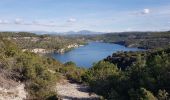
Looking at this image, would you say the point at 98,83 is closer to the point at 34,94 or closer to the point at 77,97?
the point at 34,94

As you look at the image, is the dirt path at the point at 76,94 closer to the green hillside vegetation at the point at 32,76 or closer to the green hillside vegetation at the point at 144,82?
the green hillside vegetation at the point at 32,76

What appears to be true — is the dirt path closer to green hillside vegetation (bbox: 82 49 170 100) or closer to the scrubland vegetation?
the scrubland vegetation

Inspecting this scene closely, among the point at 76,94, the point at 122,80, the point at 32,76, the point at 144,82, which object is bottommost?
the point at 76,94

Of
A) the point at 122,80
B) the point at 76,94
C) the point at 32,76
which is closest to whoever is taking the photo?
the point at 122,80

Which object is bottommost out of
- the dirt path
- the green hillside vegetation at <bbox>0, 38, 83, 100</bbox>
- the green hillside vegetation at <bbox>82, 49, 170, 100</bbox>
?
the dirt path

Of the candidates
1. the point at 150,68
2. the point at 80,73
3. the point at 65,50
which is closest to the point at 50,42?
the point at 65,50

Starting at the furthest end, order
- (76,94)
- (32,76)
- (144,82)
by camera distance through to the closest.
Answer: (76,94) → (32,76) → (144,82)

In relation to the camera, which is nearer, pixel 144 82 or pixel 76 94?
pixel 144 82

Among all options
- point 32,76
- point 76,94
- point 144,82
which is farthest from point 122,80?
point 76,94

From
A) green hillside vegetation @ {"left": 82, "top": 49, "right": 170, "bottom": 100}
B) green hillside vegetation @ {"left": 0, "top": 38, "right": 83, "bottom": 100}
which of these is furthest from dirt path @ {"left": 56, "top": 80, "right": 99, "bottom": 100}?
green hillside vegetation @ {"left": 82, "top": 49, "right": 170, "bottom": 100}

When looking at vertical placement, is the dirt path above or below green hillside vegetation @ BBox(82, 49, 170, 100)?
below

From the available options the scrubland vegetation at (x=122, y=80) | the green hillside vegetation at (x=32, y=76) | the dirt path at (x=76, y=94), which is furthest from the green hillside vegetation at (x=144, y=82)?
the dirt path at (x=76, y=94)

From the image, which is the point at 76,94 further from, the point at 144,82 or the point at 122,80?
the point at 144,82

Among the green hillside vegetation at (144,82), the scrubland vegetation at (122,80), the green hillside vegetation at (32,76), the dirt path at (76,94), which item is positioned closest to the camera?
the green hillside vegetation at (144,82)
